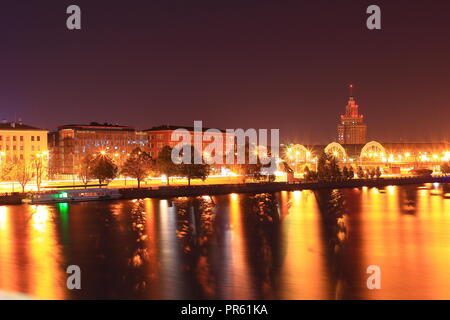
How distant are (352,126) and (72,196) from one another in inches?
4978

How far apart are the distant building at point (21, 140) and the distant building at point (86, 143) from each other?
18.4 ft

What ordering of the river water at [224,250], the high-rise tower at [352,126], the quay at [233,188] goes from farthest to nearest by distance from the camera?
1. the high-rise tower at [352,126]
2. the quay at [233,188]
3. the river water at [224,250]

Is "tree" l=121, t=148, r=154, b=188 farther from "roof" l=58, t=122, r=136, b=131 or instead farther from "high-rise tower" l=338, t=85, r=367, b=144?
"high-rise tower" l=338, t=85, r=367, b=144

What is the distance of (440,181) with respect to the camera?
189ft

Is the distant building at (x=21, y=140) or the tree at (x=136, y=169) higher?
the distant building at (x=21, y=140)

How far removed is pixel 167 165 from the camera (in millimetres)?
43875

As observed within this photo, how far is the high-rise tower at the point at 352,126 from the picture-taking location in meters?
151

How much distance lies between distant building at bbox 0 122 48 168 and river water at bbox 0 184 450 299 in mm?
27508

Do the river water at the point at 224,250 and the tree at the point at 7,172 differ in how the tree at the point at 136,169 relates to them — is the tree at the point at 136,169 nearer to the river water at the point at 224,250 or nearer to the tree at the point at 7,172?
the tree at the point at 7,172

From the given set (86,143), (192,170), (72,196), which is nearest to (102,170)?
(192,170)

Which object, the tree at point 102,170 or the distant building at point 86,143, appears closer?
the tree at point 102,170

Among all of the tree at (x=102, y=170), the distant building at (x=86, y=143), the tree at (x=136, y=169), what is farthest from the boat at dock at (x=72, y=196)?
the distant building at (x=86, y=143)

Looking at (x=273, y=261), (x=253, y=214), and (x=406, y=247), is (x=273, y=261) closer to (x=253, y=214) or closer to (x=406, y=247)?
(x=406, y=247)
